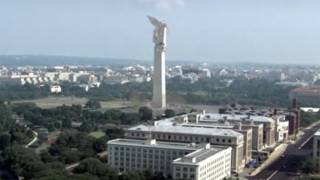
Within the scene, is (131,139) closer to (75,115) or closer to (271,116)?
(271,116)

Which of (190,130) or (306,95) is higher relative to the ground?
(190,130)

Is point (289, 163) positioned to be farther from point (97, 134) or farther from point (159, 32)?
point (159, 32)

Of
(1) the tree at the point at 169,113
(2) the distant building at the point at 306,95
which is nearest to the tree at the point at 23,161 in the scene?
(1) the tree at the point at 169,113

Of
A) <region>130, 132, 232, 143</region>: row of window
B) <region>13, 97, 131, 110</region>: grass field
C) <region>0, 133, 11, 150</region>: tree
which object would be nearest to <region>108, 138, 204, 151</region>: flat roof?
<region>130, 132, 232, 143</region>: row of window

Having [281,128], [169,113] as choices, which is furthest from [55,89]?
[281,128]

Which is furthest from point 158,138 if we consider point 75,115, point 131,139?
point 75,115

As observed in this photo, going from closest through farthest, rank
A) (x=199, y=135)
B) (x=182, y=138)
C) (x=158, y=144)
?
(x=158, y=144) < (x=199, y=135) < (x=182, y=138)
